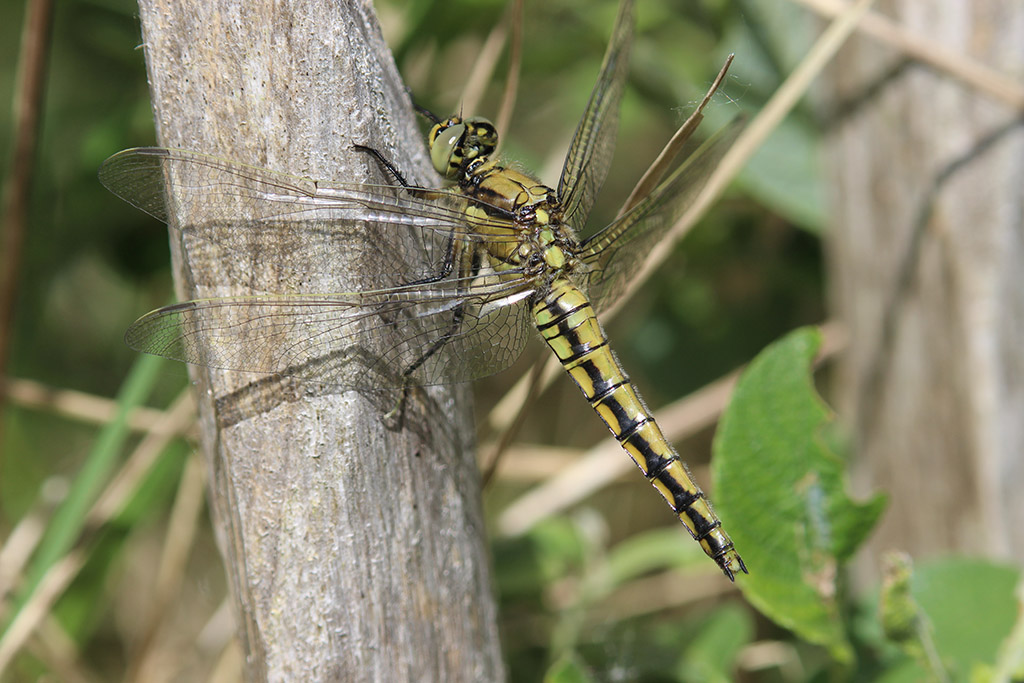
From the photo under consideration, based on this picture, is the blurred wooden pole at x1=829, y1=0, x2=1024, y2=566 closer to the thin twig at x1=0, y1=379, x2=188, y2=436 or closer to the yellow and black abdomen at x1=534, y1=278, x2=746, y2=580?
the yellow and black abdomen at x1=534, y1=278, x2=746, y2=580

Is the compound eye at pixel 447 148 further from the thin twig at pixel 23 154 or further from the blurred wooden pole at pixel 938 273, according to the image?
the blurred wooden pole at pixel 938 273

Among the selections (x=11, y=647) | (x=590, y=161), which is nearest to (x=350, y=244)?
(x=590, y=161)

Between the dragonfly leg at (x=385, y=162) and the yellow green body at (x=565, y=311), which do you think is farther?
the yellow green body at (x=565, y=311)

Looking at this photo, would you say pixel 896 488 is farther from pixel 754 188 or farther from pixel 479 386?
pixel 479 386

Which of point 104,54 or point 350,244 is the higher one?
point 104,54

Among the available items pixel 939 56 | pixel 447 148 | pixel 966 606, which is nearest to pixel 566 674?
pixel 966 606

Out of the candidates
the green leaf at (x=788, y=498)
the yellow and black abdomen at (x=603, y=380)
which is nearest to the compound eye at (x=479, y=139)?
the yellow and black abdomen at (x=603, y=380)

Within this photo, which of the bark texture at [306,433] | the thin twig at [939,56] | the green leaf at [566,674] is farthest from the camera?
the thin twig at [939,56]
